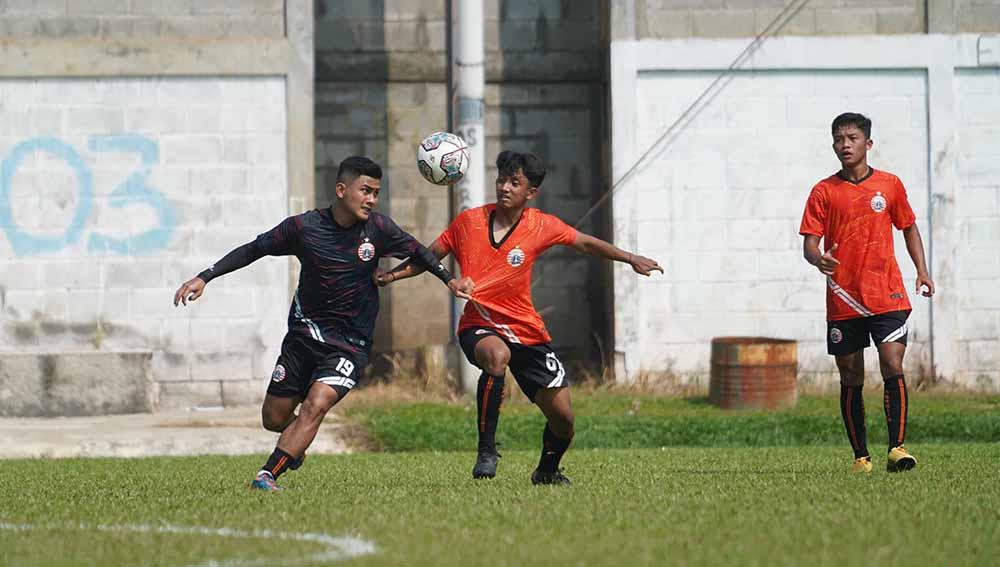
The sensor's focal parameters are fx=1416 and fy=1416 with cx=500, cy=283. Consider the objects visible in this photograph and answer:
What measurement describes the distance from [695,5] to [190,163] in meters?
6.26

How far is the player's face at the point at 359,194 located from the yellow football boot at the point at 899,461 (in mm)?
3621

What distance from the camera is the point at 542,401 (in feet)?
28.0

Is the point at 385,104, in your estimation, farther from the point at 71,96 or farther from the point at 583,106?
the point at 71,96

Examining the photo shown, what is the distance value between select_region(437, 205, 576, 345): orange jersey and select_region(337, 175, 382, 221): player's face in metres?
0.56

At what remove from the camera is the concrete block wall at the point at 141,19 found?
16.5 m

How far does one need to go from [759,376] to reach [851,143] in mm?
6071

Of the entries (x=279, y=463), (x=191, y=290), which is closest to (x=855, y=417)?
(x=279, y=463)

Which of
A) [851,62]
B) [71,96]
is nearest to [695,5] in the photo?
[851,62]

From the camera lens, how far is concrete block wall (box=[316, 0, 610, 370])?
58.7 feet

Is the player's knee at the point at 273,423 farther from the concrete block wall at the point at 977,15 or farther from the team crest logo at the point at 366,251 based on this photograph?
the concrete block wall at the point at 977,15

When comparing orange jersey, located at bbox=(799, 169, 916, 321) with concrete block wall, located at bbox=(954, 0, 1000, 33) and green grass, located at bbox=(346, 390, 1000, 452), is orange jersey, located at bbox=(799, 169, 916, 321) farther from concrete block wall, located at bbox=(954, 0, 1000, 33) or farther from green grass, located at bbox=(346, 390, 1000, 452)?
concrete block wall, located at bbox=(954, 0, 1000, 33)

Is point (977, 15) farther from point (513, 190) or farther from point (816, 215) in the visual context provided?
point (513, 190)

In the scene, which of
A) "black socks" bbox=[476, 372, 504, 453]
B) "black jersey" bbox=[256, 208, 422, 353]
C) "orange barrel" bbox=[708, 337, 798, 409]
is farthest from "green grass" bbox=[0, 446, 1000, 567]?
"orange barrel" bbox=[708, 337, 798, 409]

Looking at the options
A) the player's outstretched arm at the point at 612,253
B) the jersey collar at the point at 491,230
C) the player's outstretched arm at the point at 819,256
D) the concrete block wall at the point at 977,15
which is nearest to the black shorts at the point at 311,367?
the jersey collar at the point at 491,230
